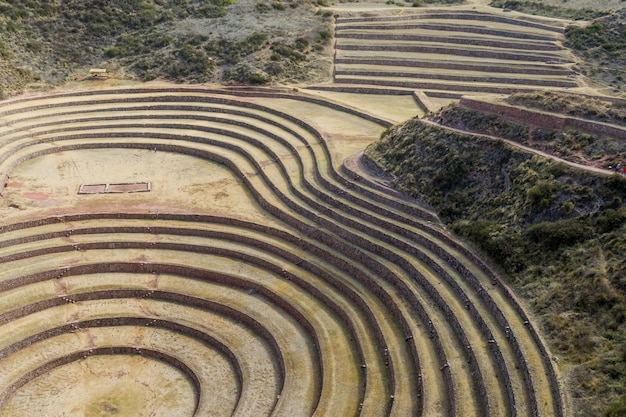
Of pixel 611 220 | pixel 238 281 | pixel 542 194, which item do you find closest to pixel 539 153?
pixel 542 194

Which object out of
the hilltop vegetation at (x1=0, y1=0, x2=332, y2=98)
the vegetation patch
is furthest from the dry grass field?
the vegetation patch

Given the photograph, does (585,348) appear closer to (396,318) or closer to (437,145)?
(396,318)

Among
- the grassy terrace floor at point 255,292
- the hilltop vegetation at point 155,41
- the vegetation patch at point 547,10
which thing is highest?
the vegetation patch at point 547,10

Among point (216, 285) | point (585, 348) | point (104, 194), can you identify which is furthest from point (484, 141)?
point (104, 194)

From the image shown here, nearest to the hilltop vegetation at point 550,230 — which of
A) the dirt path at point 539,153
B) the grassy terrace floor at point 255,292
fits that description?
the dirt path at point 539,153

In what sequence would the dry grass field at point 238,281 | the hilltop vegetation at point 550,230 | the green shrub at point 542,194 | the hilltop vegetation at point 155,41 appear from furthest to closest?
the hilltop vegetation at point 155,41, the green shrub at point 542,194, the dry grass field at point 238,281, the hilltop vegetation at point 550,230

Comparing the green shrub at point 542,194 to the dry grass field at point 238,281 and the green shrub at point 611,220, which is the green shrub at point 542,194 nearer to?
the green shrub at point 611,220

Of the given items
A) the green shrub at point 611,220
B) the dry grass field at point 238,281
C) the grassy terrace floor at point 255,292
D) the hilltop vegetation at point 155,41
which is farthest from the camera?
the hilltop vegetation at point 155,41
